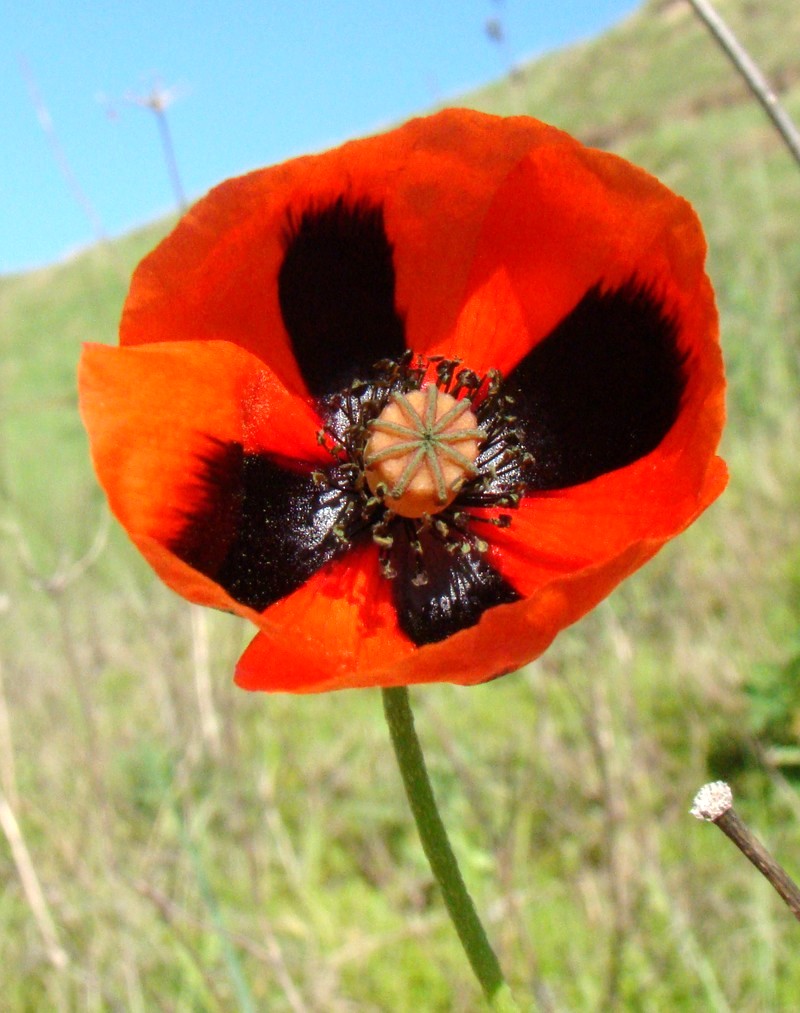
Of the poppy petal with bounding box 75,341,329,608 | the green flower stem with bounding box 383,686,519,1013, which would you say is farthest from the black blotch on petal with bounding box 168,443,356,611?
the green flower stem with bounding box 383,686,519,1013

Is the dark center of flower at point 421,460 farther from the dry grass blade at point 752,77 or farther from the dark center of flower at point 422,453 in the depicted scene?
the dry grass blade at point 752,77

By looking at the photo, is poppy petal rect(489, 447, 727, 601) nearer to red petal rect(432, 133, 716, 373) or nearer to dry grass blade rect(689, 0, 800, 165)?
red petal rect(432, 133, 716, 373)

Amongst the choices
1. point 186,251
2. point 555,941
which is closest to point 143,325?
point 186,251

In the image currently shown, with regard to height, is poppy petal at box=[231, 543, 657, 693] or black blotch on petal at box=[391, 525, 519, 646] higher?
poppy petal at box=[231, 543, 657, 693]

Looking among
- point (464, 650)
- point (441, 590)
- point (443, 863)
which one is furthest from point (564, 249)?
point (443, 863)

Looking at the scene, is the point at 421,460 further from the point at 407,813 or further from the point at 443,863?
the point at 407,813

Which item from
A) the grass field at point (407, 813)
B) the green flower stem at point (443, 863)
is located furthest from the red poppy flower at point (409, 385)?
the grass field at point (407, 813)
